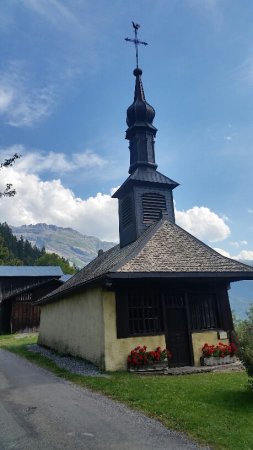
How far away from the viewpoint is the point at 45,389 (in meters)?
9.81

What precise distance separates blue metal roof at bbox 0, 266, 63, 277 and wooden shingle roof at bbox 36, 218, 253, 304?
1090 inches

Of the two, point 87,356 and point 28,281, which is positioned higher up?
point 28,281

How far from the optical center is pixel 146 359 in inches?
479

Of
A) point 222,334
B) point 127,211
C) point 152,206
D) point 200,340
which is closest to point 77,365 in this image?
point 200,340

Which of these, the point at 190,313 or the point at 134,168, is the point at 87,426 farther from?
the point at 134,168

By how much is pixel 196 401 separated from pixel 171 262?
6370 millimetres

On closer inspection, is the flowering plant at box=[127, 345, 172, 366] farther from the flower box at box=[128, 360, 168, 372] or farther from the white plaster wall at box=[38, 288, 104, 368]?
the white plaster wall at box=[38, 288, 104, 368]

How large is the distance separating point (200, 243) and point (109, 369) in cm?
708

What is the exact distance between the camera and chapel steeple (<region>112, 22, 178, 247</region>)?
1833 cm

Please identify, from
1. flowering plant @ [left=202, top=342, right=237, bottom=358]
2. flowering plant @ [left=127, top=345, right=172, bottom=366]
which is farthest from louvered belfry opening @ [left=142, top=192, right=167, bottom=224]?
flowering plant @ [left=127, top=345, right=172, bottom=366]

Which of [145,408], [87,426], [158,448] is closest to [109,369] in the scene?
[145,408]

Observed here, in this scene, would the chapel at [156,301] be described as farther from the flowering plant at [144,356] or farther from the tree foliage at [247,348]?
the tree foliage at [247,348]

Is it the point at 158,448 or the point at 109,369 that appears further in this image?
the point at 109,369

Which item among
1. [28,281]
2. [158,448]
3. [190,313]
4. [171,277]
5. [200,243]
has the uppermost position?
[28,281]
